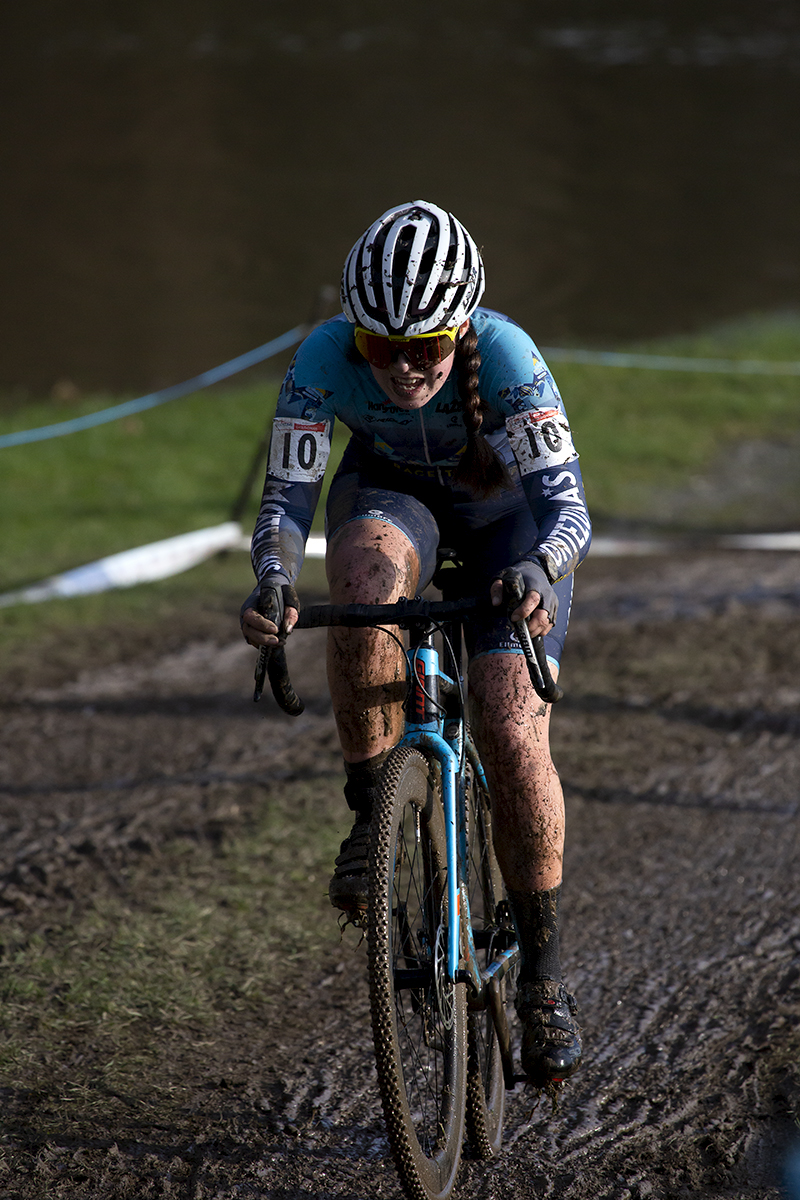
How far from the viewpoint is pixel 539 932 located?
125 inches

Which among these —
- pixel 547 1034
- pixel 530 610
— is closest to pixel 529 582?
pixel 530 610

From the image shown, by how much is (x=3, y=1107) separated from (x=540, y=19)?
5033 centimetres

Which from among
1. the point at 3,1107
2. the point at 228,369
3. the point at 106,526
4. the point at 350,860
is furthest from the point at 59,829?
the point at 228,369

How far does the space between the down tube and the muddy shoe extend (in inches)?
8.1

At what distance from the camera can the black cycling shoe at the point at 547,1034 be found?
120 inches

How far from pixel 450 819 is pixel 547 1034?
0.63 metres

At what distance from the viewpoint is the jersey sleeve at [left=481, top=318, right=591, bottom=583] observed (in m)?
3.17

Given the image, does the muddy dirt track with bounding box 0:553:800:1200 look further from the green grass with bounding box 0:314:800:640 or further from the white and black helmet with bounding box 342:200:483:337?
the white and black helmet with bounding box 342:200:483:337

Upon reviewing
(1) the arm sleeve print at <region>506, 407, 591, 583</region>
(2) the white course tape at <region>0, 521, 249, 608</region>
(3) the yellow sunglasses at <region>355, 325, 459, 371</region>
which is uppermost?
(2) the white course tape at <region>0, 521, 249, 608</region>

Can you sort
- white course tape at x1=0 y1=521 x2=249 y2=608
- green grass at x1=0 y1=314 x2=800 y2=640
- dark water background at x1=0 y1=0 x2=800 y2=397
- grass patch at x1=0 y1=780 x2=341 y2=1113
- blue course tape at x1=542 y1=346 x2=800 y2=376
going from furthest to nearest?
dark water background at x1=0 y1=0 x2=800 y2=397 < blue course tape at x1=542 y1=346 x2=800 y2=376 < green grass at x1=0 y1=314 x2=800 y2=640 < white course tape at x1=0 y1=521 x2=249 y2=608 < grass patch at x1=0 y1=780 x2=341 y2=1113

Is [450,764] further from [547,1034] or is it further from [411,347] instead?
[411,347]

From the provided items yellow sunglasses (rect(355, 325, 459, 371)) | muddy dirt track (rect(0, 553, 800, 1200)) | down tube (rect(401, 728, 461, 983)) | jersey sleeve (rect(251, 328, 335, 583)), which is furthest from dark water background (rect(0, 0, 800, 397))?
down tube (rect(401, 728, 461, 983))

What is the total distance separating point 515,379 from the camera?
127 inches

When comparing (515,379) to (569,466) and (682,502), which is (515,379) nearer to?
(569,466)
